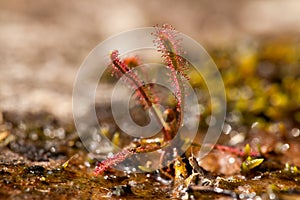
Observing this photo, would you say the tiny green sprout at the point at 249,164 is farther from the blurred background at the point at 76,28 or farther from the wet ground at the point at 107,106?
the blurred background at the point at 76,28

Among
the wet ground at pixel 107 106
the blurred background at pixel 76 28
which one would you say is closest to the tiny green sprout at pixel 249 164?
the wet ground at pixel 107 106

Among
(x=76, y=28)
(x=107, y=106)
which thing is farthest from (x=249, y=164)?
(x=76, y=28)

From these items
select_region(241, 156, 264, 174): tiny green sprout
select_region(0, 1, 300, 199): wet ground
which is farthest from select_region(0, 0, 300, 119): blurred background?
select_region(241, 156, 264, 174): tiny green sprout

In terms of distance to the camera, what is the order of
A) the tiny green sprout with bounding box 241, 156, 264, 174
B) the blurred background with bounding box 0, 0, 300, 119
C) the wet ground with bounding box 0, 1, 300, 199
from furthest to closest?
the blurred background with bounding box 0, 0, 300, 119, the tiny green sprout with bounding box 241, 156, 264, 174, the wet ground with bounding box 0, 1, 300, 199

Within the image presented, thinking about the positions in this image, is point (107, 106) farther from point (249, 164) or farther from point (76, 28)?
point (76, 28)

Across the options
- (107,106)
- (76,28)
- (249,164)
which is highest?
(76,28)

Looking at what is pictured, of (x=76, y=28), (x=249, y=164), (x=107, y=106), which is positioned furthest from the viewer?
(x=76, y=28)

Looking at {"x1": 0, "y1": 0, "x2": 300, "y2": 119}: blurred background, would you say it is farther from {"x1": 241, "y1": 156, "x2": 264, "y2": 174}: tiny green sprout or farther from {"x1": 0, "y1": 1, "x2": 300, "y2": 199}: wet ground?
{"x1": 241, "y1": 156, "x2": 264, "y2": 174}: tiny green sprout

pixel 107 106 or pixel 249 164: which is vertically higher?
pixel 107 106
